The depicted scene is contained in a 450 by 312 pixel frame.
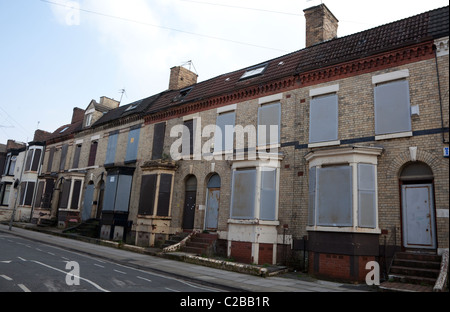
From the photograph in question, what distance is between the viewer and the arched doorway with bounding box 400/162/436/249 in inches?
434

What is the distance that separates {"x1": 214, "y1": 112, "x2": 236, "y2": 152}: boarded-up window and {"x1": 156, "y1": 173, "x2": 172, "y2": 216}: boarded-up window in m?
3.77

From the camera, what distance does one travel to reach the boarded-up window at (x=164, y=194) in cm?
1909

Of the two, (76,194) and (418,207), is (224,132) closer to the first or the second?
(418,207)

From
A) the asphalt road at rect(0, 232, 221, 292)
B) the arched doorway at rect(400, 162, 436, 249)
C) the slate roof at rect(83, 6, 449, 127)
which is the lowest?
the asphalt road at rect(0, 232, 221, 292)

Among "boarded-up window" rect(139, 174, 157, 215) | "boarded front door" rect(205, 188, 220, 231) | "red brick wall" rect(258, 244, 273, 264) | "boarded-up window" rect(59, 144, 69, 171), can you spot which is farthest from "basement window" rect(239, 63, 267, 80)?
"boarded-up window" rect(59, 144, 69, 171)

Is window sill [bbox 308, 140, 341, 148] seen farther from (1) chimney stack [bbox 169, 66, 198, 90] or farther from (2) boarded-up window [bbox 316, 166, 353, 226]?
(1) chimney stack [bbox 169, 66, 198, 90]

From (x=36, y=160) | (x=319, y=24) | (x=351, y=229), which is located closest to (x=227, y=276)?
(x=351, y=229)

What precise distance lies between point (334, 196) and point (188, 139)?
32.6 ft

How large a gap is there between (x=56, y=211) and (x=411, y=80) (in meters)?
28.8

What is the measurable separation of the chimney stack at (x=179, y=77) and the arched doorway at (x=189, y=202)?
363 inches

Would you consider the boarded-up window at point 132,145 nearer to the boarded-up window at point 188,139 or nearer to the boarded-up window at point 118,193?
the boarded-up window at point 118,193

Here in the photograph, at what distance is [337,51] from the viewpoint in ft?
48.5
